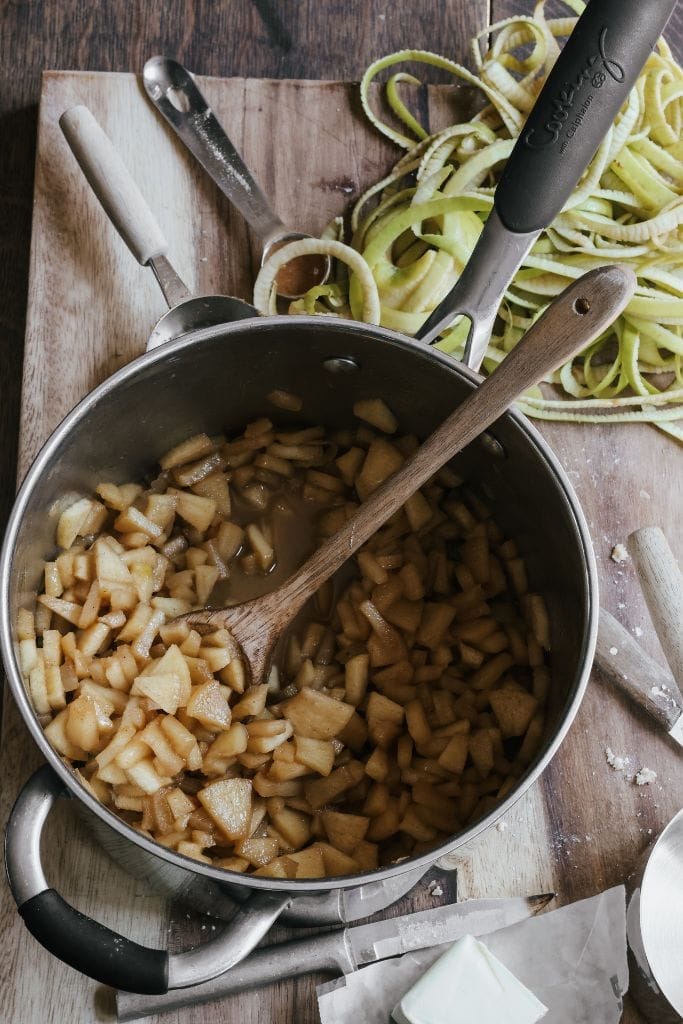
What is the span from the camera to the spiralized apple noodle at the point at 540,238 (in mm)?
1530

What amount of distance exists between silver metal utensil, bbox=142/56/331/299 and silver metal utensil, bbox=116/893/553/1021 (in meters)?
0.94

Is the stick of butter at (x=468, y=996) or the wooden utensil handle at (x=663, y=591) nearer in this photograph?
the stick of butter at (x=468, y=996)

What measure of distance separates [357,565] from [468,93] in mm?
848

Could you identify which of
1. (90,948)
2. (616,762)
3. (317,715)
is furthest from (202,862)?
(616,762)

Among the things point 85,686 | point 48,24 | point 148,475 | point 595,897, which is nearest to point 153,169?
point 48,24

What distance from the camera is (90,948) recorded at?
1.02m

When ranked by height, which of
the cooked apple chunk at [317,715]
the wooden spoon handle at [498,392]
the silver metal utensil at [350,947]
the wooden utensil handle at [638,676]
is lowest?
the silver metal utensil at [350,947]

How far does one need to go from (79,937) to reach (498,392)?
73 centimetres

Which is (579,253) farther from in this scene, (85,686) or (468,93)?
(85,686)

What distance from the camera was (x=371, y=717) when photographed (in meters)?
1.30

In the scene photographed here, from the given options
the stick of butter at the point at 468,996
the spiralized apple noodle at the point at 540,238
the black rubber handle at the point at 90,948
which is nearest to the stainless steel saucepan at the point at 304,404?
the black rubber handle at the point at 90,948

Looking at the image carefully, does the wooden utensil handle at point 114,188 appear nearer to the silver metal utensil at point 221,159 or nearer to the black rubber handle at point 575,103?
the silver metal utensil at point 221,159

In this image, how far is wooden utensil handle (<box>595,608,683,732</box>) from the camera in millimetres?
1389

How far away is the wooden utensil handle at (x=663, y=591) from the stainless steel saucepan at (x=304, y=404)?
0.47 feet
